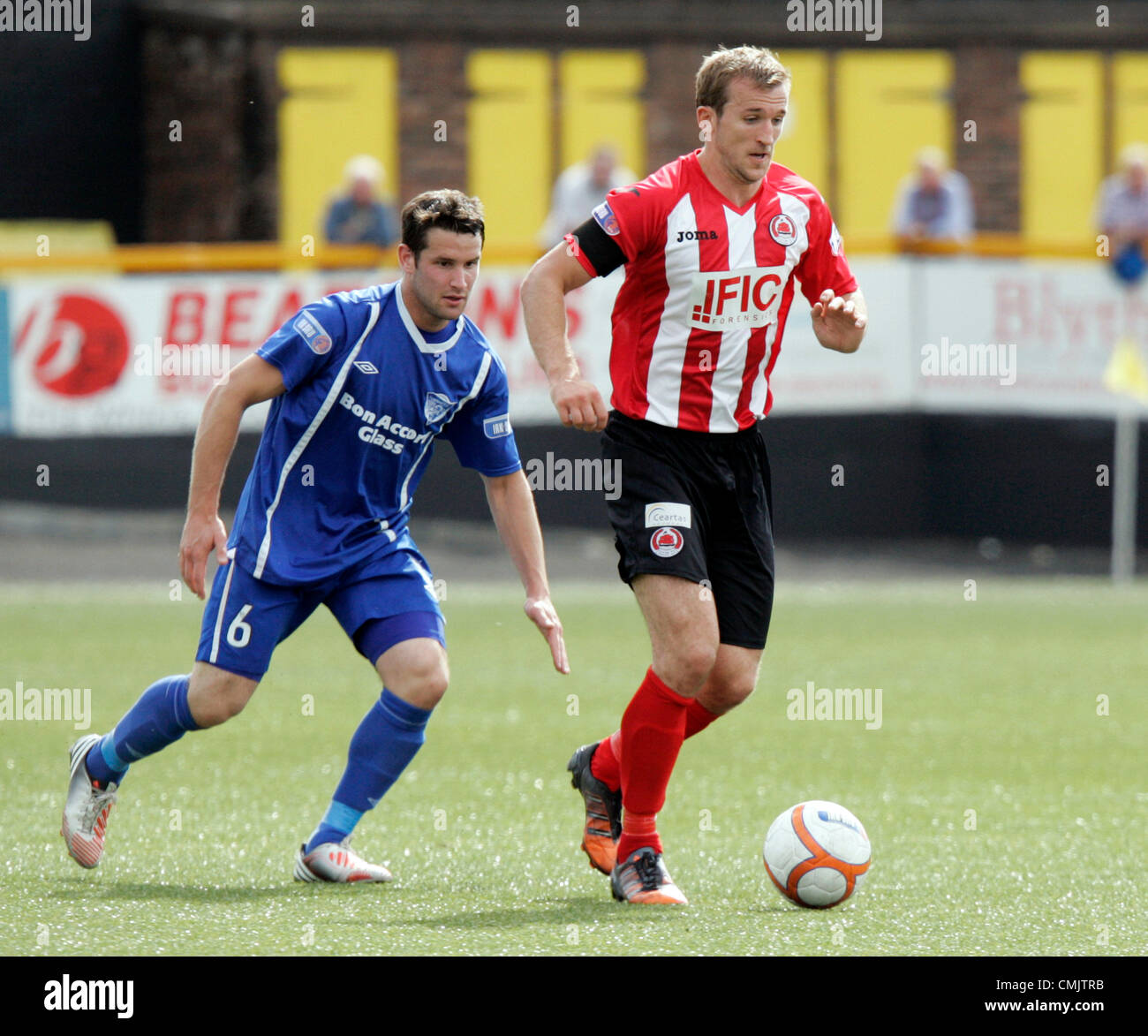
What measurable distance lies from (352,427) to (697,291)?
41.2 inches

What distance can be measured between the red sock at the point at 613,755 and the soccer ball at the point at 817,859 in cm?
57

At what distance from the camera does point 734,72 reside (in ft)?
18.2

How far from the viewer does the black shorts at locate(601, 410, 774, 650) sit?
5.58 metres

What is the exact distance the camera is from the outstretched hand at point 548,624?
5.73 meters

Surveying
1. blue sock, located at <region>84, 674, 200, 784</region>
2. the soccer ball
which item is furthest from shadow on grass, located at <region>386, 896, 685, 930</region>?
blue sock, located at <region>84, 674, 200, 784</region>

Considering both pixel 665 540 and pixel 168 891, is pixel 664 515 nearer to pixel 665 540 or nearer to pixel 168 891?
pixel 665 540

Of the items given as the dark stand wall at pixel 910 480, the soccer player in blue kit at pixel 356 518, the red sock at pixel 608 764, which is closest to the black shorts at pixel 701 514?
the soccer player in blue kit at pixel 356 518

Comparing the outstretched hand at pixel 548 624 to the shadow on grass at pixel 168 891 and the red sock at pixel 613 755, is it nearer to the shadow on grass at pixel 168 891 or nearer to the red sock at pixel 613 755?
the red sock at pixel 613 755

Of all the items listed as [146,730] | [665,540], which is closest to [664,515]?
[665,540]
